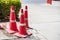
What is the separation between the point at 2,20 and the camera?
37.8 feet

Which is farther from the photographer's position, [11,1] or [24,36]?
[11,1]

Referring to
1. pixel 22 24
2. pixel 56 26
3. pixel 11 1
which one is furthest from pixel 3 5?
pixel 22 24

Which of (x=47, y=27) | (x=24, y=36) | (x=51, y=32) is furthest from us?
(x=47, y=27)

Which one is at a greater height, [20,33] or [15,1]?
[15,1]

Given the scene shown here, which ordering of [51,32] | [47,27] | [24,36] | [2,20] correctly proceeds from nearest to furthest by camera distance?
[24,36] < [51,32] < [47,27] < [2,20]

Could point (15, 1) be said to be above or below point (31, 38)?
above

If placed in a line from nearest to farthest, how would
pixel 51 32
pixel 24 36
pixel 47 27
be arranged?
pixel 24 36, pixel 51 32, pixel 47 27

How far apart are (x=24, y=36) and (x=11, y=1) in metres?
4.23

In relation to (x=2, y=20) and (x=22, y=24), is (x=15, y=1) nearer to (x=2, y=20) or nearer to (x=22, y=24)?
(x=2, y=20)

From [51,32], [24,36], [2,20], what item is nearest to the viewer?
[24,36]

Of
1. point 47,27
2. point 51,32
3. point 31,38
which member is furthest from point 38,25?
point 31,38

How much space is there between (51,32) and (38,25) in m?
1.51

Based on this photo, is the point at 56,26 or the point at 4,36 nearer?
the point at 4,36

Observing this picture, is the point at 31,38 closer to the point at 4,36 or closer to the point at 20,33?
the point at 20,33
